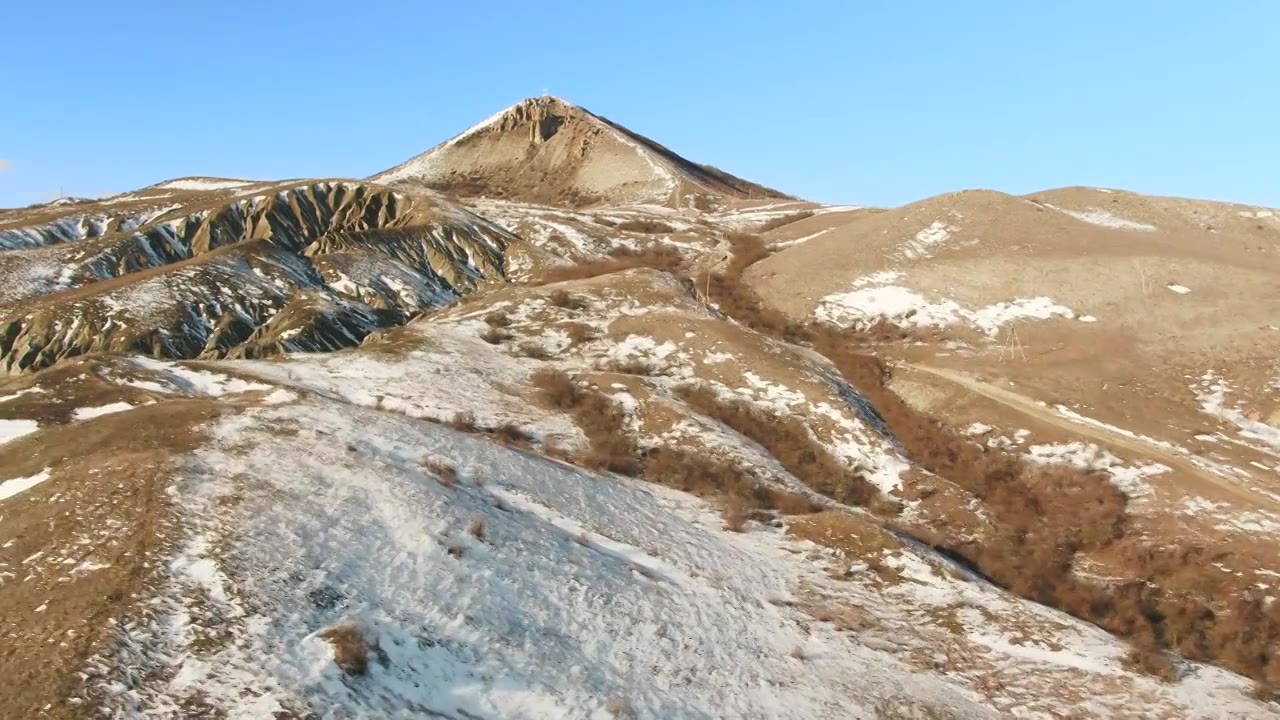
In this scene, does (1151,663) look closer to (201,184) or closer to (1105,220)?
(1105,220)

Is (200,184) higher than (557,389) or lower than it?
higher

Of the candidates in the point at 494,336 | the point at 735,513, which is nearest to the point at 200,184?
the point at 494,336

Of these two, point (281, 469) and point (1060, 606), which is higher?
point (281, 469)

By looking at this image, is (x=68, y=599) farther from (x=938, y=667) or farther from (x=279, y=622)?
(x=938, y=667)

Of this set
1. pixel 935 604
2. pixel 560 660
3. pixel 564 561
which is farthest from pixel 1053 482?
pixel 560 660

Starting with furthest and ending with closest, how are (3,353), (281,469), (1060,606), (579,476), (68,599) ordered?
(3,353) < (579,476) < (1060,606) < (281,469) < (68,599)

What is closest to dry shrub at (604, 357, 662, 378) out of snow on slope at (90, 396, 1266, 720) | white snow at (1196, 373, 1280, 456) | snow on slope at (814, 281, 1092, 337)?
snow on slope at (90, 396, 1266, 720)
